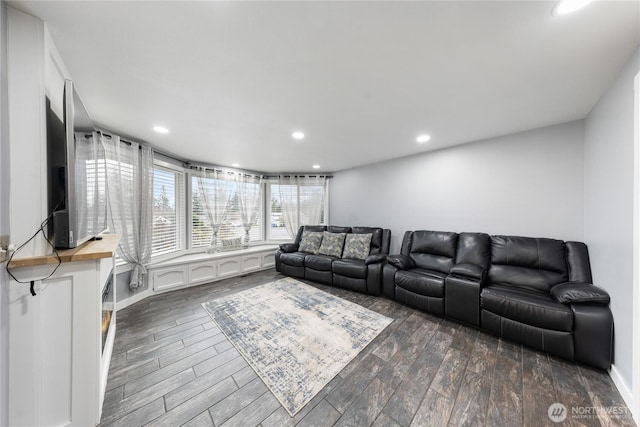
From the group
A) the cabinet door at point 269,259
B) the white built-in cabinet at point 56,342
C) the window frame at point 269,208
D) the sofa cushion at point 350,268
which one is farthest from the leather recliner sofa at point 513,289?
the white built-in cabinet at point 56,342

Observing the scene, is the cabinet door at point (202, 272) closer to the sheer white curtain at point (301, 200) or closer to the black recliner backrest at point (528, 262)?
the sheer white curtain at point (301, 200)

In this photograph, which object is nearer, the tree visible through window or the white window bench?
the white window bench

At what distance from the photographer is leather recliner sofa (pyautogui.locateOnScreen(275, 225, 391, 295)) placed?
3.18 metres

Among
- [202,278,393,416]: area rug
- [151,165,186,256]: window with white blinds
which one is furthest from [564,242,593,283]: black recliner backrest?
[151,165,186,256]: window with white blinds

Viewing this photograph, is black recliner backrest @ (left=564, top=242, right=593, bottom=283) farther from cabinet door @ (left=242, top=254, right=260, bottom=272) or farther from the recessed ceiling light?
cabinet door @ (left=242, top=254, right=260, bottom=272)

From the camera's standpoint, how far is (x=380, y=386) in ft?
4.92

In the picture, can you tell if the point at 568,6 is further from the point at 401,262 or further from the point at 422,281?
the point at 401,262

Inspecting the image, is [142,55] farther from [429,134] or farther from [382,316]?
[382,316]

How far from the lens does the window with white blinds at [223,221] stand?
12.8ft

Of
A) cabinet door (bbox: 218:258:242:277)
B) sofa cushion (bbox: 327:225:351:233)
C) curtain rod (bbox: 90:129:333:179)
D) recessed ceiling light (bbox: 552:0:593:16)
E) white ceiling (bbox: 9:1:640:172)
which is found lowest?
cabinet door (bbox: 218:258:242:277)

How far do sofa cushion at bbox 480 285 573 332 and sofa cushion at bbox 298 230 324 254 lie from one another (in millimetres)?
2783

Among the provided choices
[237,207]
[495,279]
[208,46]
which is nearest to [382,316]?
[495,279]

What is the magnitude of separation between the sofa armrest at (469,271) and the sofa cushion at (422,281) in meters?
0.19

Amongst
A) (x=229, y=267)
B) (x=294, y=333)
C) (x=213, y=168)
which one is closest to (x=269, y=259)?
(x=229, y=267)
